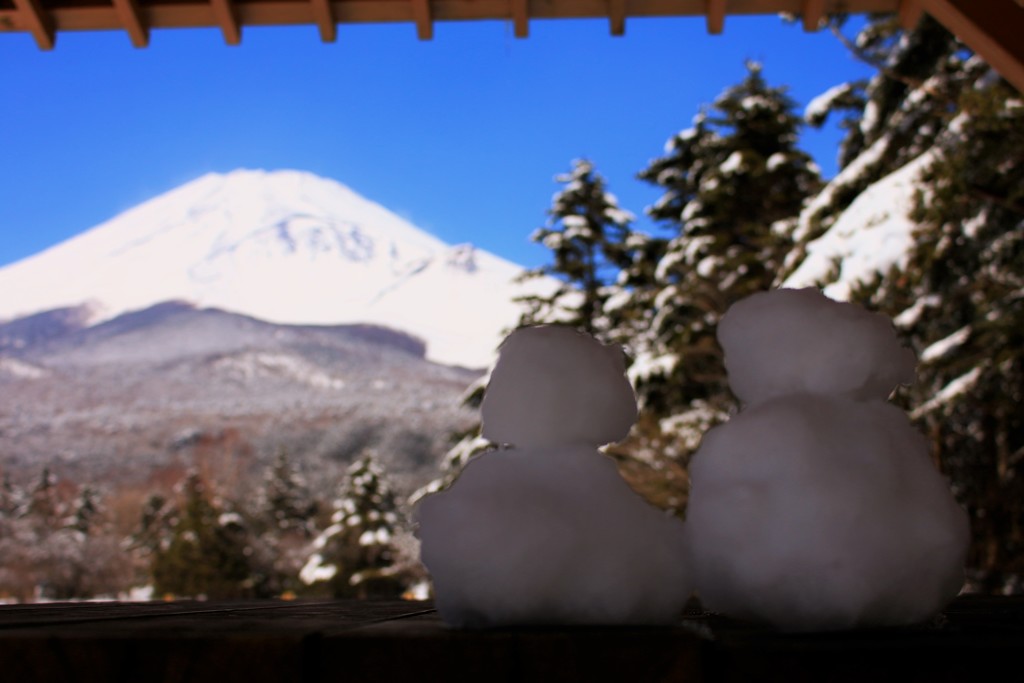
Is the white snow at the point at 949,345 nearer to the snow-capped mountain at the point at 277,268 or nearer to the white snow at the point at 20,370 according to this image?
the snow-capped mountain at the point at 277,268

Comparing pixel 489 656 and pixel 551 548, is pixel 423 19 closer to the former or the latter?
pixel 551 548

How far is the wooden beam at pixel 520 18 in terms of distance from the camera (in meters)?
2.25

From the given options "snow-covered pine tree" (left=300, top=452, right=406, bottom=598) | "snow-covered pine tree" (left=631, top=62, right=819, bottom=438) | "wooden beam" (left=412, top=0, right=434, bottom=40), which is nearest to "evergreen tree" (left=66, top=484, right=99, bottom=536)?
"snow-covered pine tree" (left=300, top=452, right=406, bottom=598)

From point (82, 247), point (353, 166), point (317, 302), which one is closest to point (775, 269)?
point (317, 302)

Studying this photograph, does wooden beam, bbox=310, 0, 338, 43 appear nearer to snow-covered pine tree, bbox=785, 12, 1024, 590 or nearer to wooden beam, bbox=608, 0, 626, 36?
wooden beam, bbox=608, 0, 626, 36

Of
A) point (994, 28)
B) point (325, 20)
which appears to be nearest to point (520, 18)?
point (325, 20)

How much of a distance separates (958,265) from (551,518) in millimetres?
4026

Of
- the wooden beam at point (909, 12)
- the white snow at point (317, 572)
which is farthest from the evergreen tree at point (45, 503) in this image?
the wooden beam at point (909, 12)

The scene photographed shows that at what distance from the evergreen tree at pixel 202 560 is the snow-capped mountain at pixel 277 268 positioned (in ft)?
43.7

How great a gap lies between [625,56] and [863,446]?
27.1 m

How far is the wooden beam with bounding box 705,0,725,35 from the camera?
217cm

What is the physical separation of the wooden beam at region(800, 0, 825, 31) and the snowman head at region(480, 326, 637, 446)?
60.5 inches

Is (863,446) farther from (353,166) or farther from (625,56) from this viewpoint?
(353,166)

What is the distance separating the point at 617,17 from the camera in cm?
228
